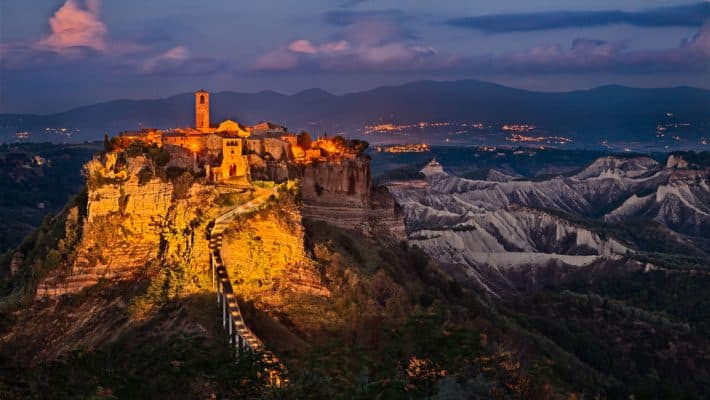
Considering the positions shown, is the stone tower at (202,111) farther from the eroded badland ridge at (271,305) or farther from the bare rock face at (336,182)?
the bare rock face at (336,182)

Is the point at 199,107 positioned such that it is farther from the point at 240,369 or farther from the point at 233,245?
the point at 240,369

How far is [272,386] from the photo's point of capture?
79.9ft

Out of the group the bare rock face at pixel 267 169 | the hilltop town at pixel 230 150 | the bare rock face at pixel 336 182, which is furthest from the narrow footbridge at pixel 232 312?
the bare rock face at pixel 336 182

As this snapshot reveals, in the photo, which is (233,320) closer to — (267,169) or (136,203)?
(136,203)

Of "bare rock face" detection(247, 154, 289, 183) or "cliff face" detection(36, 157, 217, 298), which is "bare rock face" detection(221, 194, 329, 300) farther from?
"bare rock face" detection(247, 154, 289, 183)

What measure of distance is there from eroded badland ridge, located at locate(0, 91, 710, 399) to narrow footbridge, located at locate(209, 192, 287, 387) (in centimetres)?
8

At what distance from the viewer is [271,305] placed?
3538 centimetres

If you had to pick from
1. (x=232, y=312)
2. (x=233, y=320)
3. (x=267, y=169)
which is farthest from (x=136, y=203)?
(x=267, y=169)

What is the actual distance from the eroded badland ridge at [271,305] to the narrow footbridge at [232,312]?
80 mm

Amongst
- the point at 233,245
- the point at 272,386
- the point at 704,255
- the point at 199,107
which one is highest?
the point at 199,107

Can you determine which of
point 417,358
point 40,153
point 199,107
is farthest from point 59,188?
point 417,358

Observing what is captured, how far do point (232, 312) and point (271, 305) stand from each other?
3095mm

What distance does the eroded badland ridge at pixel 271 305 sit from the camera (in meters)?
26.0

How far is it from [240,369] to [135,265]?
12.1 meters
